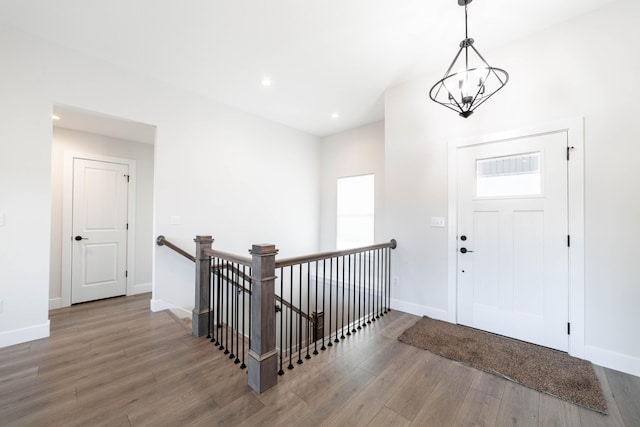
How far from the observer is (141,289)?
14.4 feet

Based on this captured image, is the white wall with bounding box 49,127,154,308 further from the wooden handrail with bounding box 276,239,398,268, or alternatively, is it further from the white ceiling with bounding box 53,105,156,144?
the wooden handrail with bounding box 276,239,398,268

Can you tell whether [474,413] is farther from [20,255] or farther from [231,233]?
[20,255]

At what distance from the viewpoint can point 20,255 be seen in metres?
2.51

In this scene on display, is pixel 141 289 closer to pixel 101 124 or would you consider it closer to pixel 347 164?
pixel 101 124

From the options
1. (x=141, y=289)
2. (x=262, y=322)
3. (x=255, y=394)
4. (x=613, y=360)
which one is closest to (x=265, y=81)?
(x=262, y=322)

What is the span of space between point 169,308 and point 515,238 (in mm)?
4170

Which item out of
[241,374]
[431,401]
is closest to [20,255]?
[241,374]

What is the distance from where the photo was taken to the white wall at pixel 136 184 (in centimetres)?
363

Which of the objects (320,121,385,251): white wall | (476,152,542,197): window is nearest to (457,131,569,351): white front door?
(476,152,542,197): window

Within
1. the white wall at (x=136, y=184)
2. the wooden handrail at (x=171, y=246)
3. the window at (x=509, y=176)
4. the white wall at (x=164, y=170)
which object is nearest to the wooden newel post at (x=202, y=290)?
the wooden handrail at (x=171, y=246)

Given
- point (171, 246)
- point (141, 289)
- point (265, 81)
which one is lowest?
point (141, 289)

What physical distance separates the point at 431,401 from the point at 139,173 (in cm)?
504

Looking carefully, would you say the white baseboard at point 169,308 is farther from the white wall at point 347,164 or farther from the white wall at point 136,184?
the white wall at point 347,164

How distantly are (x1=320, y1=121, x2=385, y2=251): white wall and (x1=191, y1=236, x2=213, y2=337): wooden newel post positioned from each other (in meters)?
2.92
